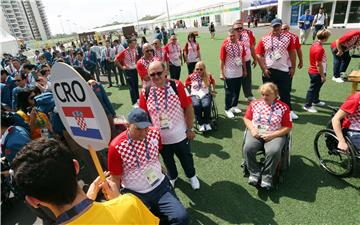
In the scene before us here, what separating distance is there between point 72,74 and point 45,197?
2.54ft

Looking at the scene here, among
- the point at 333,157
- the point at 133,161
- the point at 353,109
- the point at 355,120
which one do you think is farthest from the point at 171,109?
the point at 333,157

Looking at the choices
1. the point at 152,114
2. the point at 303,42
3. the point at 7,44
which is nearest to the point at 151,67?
the point at 152,114

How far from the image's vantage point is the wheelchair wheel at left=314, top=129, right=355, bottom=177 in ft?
10.7

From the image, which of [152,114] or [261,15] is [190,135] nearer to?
[152,114]

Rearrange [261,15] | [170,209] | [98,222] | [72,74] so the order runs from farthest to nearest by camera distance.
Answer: [261,15]
[170,209]
[72,74]
[98,222]

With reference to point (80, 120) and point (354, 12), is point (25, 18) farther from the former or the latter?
point (80, 120)

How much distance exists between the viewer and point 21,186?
3.82ft

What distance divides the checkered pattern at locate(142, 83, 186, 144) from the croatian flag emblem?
148 cm

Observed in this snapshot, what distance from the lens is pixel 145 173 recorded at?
2.62 metres

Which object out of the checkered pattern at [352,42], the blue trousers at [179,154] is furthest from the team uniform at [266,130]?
the checkered pattern at [352,42]

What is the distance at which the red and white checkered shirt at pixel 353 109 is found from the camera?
3100 millimetres

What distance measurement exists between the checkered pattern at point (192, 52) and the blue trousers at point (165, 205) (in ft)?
18.6

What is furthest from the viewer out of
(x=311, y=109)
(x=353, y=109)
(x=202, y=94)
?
(x=311, y=109)

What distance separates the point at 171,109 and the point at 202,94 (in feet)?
7.55
